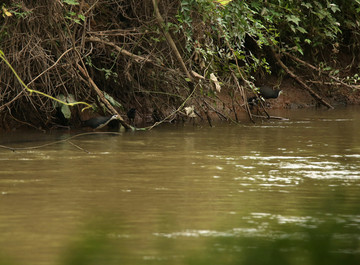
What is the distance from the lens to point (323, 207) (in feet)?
16.8

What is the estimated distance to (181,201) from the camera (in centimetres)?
527

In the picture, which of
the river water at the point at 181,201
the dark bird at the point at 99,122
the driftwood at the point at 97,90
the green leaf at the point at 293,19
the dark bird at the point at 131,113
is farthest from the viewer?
the green leaf at the point at 293,19

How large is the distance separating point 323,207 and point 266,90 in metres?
9.03

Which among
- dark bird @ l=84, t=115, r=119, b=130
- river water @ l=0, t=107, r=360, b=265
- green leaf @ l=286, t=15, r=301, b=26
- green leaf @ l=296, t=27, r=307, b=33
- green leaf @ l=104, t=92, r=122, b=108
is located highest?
green leaf @ l=286, t=15, r=301, b=26

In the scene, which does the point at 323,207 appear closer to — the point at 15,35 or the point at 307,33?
the point at 15,35

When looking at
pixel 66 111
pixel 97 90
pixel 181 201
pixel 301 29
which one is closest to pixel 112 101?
pixel 66 111

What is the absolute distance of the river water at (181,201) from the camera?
3.98 meters

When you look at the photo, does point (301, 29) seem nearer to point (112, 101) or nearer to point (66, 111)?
point (112, 101)

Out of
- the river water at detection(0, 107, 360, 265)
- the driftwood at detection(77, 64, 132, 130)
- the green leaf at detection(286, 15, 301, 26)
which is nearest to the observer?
the river water at detection(0, 107, 360, 265)

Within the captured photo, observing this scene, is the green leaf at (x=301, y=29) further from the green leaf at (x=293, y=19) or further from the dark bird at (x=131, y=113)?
the dark bird at (x=131, y=113)

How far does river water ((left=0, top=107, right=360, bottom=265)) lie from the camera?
157 inches

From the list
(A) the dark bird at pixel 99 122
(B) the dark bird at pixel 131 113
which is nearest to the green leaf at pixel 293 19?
(B) the dark bird at pixel 131 113

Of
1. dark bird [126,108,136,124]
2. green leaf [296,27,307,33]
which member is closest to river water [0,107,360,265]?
dark bird [126,108,136,124]

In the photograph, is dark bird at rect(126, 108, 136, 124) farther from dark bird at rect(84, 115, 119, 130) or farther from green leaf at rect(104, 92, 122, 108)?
dark bird at rect(84, 115, 119, 130)
